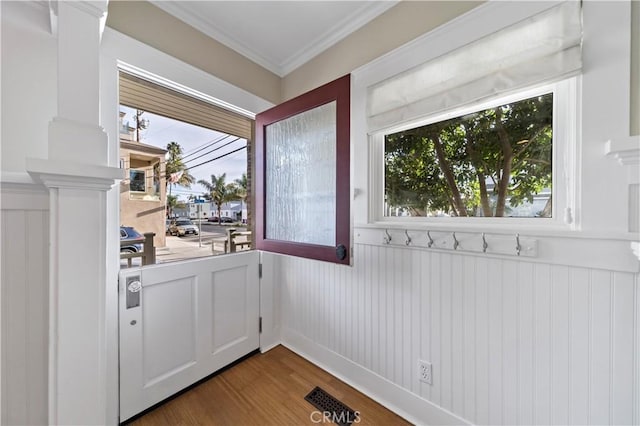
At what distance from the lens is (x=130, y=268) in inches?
56.5

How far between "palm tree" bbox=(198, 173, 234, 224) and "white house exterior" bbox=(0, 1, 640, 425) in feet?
1.91

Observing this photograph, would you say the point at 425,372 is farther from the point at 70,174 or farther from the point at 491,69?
the point at 70,174

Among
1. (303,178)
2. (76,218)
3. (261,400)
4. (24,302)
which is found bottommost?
(261,400)

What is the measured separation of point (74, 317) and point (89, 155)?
529 mm

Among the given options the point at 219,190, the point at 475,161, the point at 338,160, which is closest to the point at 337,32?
the point at 338,160

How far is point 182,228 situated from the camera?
168 cm

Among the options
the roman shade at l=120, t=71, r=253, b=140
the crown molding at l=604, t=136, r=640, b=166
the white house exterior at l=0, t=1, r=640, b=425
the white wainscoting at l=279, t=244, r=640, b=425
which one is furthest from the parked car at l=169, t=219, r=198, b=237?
the crown molding at l=604, t=136, r=640, b=166

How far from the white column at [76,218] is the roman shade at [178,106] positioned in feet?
2.09

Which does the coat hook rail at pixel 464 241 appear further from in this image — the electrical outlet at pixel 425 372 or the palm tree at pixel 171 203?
the palm tree at pixel 171 203

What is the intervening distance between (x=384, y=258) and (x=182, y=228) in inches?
53.9

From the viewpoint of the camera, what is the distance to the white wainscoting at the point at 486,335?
0.92m

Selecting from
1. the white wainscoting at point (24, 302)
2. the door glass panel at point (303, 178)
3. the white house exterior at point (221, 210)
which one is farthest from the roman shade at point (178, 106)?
the white wainscoting at point (24, 302)

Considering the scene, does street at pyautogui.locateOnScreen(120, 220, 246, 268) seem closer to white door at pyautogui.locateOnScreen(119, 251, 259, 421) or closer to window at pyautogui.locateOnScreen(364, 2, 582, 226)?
white door at pyautogui.locateOnScreen(119, 251, 259, 421)

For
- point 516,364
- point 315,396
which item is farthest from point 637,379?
point 315,396
